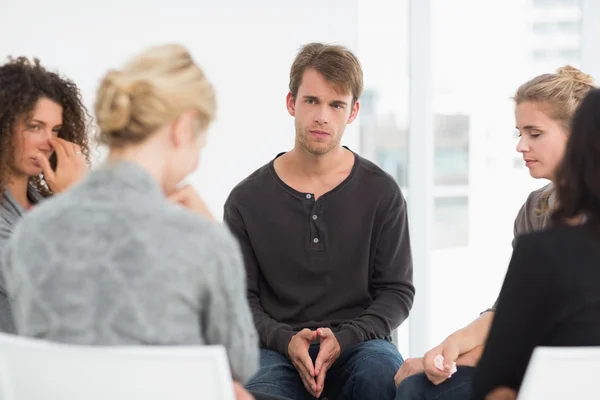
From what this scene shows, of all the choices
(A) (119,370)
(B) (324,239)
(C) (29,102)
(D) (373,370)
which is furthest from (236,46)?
(A) (119,370)

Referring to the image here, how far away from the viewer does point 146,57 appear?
55.1 inches

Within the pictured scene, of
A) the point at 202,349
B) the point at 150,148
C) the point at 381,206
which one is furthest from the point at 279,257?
the point at 202,349

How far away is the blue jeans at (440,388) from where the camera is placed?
6.40 feet

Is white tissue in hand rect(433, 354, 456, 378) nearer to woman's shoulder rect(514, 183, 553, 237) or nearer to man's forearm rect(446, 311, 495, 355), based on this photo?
man's forearm rect(446, 311, 495, 355)

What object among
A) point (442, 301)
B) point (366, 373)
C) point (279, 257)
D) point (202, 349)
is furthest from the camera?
point (442, 301)

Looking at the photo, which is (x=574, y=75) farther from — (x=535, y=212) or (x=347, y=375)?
(x=347, y=375)

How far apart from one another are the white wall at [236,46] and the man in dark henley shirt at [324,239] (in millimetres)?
1098

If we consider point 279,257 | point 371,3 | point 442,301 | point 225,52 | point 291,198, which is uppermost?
point 371,3

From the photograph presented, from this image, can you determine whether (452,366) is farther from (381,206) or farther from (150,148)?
(150,148)

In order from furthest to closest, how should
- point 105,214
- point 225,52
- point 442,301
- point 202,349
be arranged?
1. point 442,301
2. point 225,52
3. point 105,214
4. point 202,349

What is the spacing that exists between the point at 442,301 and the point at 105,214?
327 centimetres

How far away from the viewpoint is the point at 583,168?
1.30 meters

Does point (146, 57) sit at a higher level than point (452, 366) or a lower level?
higher

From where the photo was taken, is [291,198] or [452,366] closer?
[452,366]
